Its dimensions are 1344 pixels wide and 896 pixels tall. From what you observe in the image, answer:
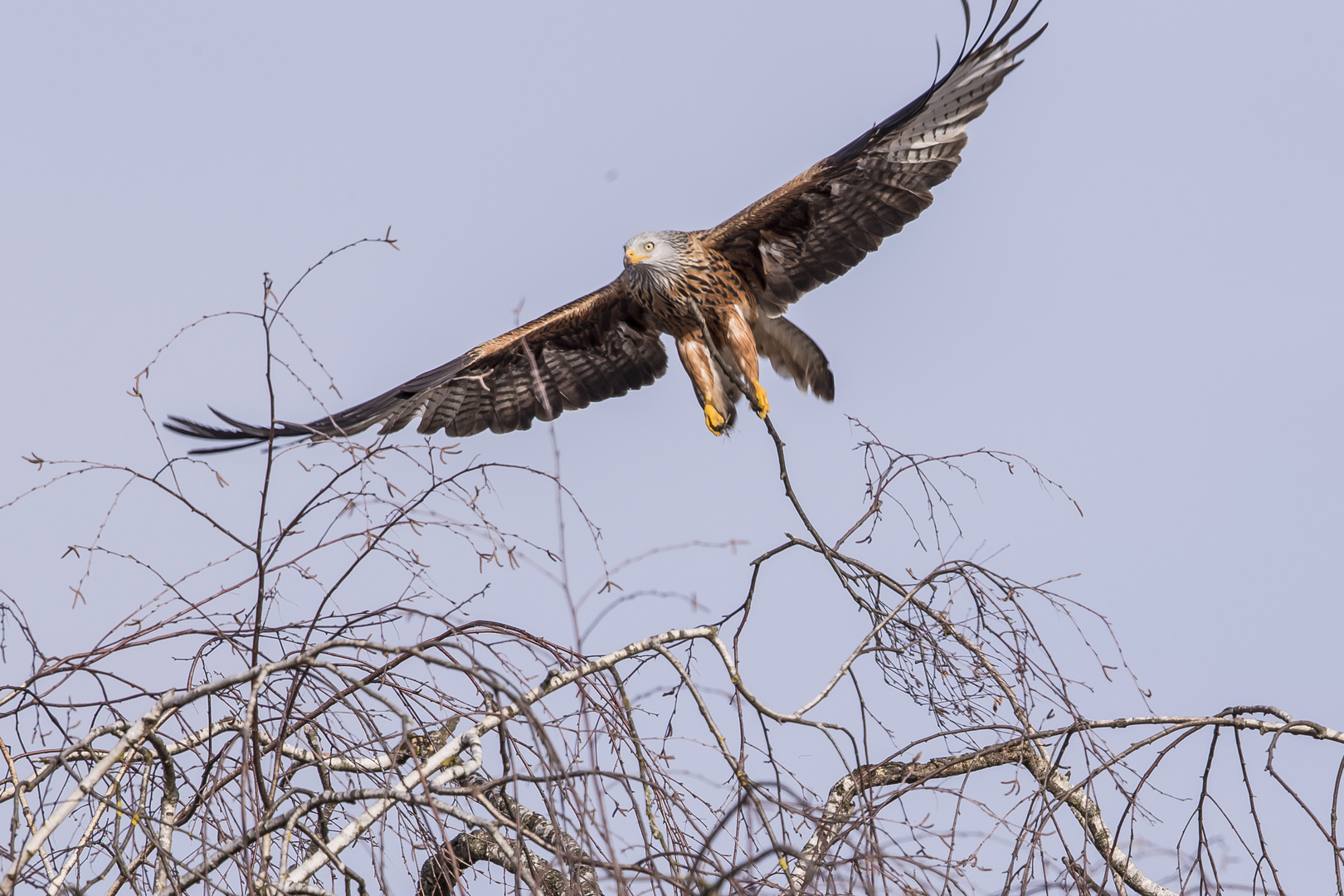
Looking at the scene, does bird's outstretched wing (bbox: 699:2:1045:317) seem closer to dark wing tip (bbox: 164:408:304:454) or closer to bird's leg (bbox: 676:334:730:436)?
bird's leg (bbox: 676:334:730:436)

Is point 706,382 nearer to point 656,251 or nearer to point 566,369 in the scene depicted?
point 656,251

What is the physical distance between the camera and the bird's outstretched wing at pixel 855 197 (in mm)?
5770

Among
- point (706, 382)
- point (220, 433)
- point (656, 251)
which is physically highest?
point (656, 251)

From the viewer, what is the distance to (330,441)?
2.64m

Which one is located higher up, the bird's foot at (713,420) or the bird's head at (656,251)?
the bird's head at (656,251)

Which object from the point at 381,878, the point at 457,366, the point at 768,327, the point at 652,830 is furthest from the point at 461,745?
the point at 768,327

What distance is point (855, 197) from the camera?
6426 mm

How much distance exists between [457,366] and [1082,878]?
13.8 feet

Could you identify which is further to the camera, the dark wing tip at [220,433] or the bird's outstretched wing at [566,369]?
the bird's outstretched wing at [566,369]

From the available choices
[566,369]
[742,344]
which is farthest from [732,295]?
[566,369]

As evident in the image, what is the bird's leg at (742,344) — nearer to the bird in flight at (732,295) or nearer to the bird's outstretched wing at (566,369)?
the bird in flight at (732,295)

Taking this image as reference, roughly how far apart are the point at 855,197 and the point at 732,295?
0.83 metres

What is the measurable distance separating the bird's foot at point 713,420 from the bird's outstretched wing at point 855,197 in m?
0.72

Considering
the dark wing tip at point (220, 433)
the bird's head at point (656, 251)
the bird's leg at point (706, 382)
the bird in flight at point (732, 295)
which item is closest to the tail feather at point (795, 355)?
the bird in flight at point (732, 295)
